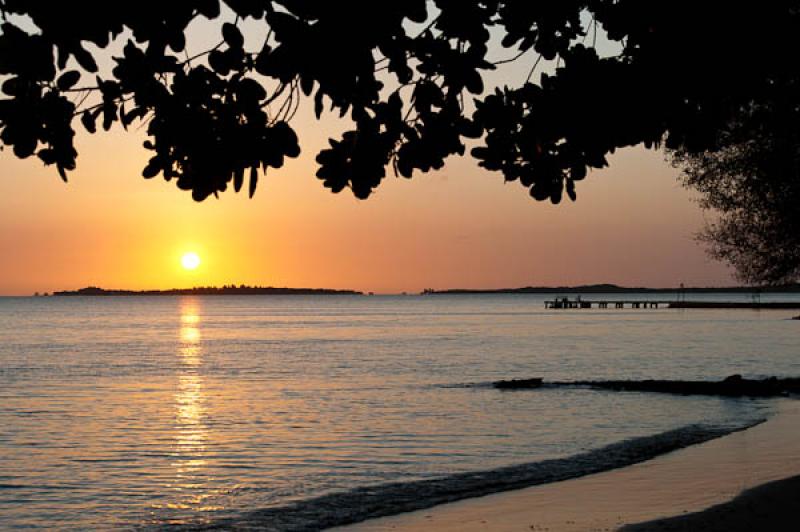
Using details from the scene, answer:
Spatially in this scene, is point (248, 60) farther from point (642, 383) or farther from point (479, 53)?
point (642, 383)

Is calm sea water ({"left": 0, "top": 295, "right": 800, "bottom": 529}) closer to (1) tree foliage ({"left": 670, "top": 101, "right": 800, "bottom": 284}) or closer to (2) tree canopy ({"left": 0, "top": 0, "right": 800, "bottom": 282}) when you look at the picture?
(1) tree foliage ({"left": 670, "top": 101, "right": 800, "bottom": 284})

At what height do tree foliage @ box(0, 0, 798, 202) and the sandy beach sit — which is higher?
tree foliage @ box(0, 0, 798, 202)

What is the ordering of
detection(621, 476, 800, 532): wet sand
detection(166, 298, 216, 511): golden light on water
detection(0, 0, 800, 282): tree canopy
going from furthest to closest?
detection(166, 298, 216, 511): golden light on water, detection(621, 476, 800, 532): wet sand, detection(0, 0, 800, 282): tree canopy

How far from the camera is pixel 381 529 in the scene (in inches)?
632

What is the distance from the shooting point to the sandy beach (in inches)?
586

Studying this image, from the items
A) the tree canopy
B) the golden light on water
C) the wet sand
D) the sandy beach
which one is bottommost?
the golden light on water

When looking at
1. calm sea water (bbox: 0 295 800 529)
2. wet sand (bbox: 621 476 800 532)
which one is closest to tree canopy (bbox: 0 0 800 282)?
wet sand (bbox: 621 476 800 532)

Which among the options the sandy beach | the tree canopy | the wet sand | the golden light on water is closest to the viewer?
the tree canopy

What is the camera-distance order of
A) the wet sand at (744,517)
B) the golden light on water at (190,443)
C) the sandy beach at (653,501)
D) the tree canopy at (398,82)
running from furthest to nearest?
the golden light on water at (190,443) < the sandy beach at (653,501) < the wet sand at (744,517) < the tree canopy at (398,82)

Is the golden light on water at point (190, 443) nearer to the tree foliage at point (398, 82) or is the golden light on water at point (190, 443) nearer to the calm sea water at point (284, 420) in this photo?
the calm sea water at point (284, 420)

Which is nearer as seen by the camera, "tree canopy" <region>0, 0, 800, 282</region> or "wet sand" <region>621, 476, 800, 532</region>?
"tree canopy" <region>0, 0, 800, 282</region>

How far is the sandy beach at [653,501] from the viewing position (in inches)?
586

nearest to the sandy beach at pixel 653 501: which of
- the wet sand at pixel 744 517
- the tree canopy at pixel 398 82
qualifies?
the wet sand at pixel 744 517

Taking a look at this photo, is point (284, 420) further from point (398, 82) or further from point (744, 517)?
point (398, 82)
